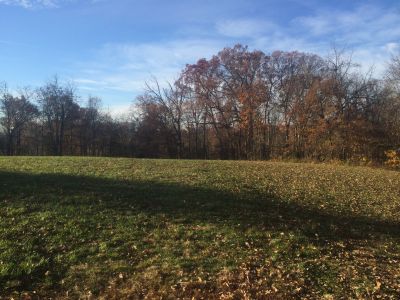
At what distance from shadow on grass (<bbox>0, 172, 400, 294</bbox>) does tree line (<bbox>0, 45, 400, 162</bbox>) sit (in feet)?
83.2

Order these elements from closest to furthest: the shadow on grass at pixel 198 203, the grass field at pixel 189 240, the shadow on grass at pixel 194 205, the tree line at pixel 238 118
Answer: the grass field at pixel 189 240 < the shadow on grass at pixel 194 205 < the shadow on grass at pixel 198 203 < the tree line at pixel 238 118

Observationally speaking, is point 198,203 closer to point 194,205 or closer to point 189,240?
point 194,205

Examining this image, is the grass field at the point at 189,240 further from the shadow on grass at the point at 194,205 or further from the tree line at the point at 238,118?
the tree line at the point at 238,118

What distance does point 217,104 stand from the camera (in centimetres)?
5216

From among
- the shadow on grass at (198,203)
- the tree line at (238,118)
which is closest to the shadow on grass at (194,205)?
the shadow on grass at (198,203)

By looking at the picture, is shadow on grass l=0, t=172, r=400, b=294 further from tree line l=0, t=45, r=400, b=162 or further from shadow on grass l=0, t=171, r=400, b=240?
tree line l=0, t=45, r=400, b=162

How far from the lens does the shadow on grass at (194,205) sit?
10492 millimetres

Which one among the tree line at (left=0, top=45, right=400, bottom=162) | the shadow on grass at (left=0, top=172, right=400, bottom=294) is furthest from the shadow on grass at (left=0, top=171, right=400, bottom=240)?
the tree line at (left=0, top=45, right=400, bottom=162)

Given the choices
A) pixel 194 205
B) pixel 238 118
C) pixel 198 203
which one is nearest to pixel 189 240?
pixel 194 205

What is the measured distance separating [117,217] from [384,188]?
1372cm

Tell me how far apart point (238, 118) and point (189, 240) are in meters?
42.6

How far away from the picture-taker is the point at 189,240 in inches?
348

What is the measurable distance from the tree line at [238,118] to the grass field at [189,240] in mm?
25368

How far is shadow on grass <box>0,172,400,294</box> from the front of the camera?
1049cm
